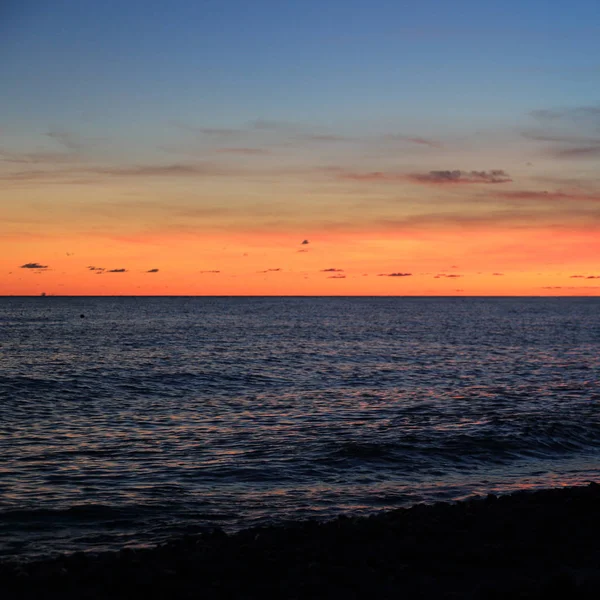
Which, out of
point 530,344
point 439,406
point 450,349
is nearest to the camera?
point 439,406

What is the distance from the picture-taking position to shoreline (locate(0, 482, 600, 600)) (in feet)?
34.2

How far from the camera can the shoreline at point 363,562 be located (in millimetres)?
10438

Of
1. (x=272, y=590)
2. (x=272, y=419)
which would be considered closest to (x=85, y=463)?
(x=272, y=419)

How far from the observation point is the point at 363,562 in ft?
38.9

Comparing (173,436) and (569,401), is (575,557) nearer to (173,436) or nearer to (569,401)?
(173,436)

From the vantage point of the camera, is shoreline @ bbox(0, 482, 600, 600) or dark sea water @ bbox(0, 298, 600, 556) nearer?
shoreline @ bbox(0, 482, 600, 600)

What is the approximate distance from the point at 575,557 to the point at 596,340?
261ft

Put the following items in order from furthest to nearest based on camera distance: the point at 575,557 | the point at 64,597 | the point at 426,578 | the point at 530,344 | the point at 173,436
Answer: the point at 530,344, the point at 173,436, the point at 575,557, the point at 426,578, the point at 64,597

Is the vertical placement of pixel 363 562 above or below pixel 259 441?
above

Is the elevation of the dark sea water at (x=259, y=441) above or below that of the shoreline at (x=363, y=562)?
below

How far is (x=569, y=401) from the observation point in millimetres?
35031

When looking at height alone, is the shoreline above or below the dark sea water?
above

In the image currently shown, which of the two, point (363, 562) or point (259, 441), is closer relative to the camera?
point (363, 562)

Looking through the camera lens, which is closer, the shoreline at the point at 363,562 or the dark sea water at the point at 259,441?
the shoreline at the point at 363,562
